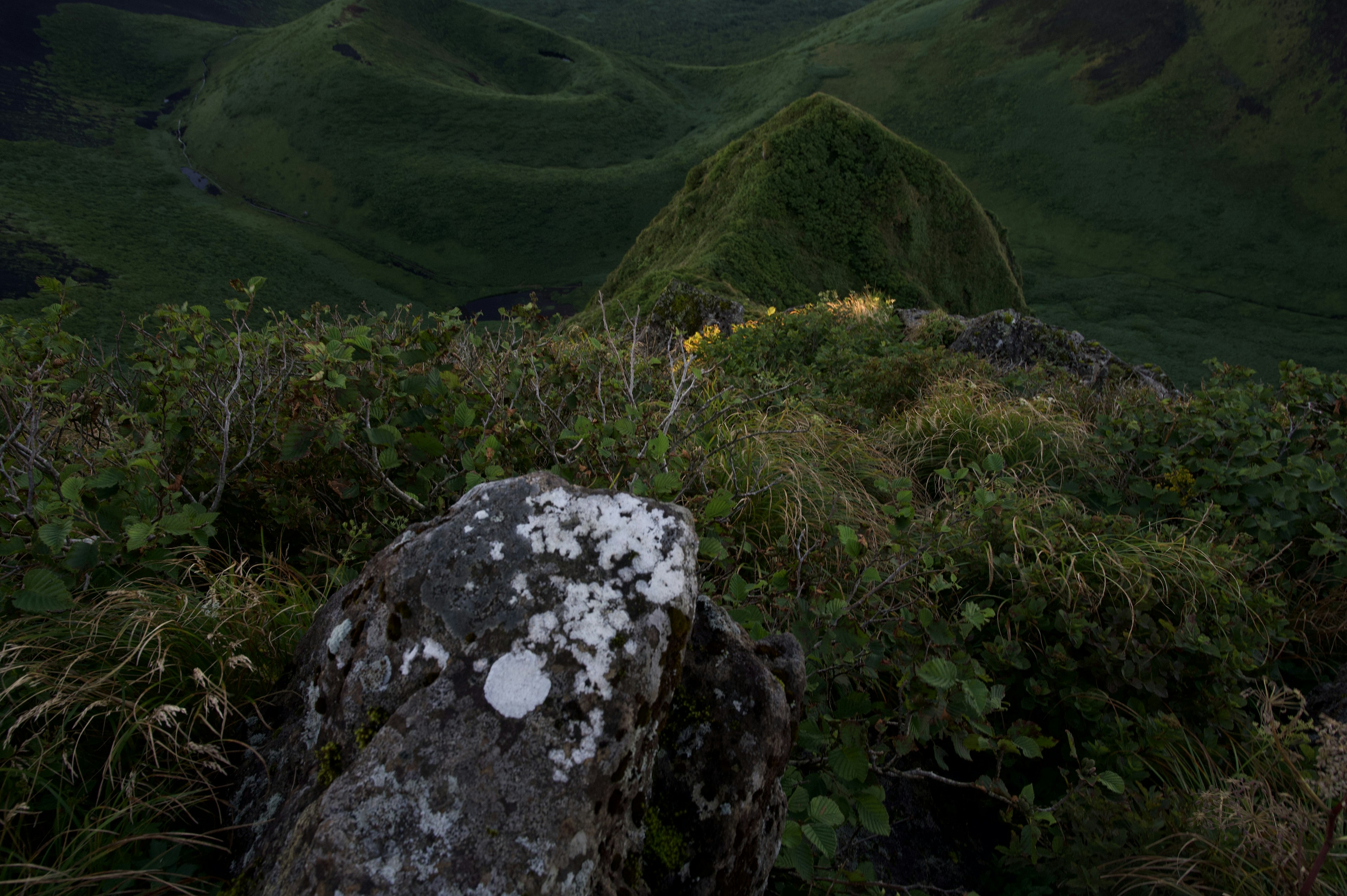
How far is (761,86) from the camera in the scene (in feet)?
290

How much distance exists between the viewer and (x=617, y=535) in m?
1.74

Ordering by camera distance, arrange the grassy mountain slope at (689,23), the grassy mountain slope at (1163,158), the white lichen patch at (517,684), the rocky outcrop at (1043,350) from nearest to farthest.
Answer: the white lichen patch at (517,684)
the rocky outcrop at (1043,350)
the grassy mountain slope at (1163,158)
the grassy mountain slope at (689,23)

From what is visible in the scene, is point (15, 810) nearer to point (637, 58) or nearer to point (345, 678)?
point (345, 678)

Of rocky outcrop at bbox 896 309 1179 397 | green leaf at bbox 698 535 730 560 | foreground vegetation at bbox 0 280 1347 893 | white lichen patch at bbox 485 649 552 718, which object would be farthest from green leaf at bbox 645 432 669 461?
rocky outcrop at bbox 896 309 1179 397

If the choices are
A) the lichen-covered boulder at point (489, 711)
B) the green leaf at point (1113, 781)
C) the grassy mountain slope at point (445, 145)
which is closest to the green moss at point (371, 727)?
the lichen-covered boulder at point (489, 711)

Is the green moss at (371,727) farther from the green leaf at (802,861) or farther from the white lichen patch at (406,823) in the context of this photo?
the green leaf at (802,861)

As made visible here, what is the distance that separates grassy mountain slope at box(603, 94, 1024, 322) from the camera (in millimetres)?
21281

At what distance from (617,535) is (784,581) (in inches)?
55.6

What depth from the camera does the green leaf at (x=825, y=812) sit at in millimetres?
1874

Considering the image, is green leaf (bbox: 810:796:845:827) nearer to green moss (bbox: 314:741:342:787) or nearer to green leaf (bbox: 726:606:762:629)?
green leaf (bbox: 726:606:762:629)

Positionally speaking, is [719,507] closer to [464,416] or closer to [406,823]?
[464,416]

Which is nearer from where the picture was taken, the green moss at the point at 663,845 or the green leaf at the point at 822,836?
the green moss at the point at 663,845

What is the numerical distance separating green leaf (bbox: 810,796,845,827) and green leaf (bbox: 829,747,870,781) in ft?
0.72

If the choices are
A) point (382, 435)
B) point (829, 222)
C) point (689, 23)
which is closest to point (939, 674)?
point (382, 435)
